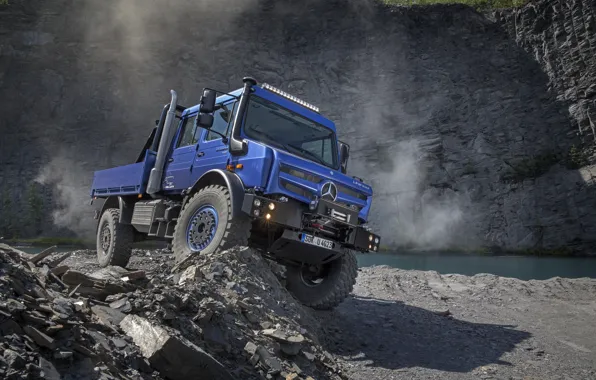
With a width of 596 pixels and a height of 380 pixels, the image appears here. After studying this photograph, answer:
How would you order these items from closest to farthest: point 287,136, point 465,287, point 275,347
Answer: point 275,347 → point 287,136 → point 465,287

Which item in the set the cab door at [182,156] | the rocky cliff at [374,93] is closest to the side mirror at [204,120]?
the cab door at [182,156]

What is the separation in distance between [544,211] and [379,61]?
22.7 metres

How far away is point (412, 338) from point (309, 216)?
7.96ft

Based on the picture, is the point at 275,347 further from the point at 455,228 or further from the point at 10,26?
the point at 10,26

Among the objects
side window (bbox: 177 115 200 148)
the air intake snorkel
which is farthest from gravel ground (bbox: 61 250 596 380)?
the air intake snorkel

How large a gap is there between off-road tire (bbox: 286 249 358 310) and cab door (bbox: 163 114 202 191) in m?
2.45

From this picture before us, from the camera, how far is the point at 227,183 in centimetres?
614

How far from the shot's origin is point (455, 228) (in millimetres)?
41000

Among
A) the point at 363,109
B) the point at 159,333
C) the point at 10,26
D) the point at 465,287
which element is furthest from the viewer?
the point at 10,26

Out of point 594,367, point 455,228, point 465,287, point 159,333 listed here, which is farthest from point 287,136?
point 455,228

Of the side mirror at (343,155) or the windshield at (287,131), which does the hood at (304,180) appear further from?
the side mirror at (343,155)

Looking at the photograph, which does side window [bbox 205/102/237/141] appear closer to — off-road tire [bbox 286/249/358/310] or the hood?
the hood

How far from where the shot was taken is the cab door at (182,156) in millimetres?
7527

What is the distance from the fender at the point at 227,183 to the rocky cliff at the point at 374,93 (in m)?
37.0
